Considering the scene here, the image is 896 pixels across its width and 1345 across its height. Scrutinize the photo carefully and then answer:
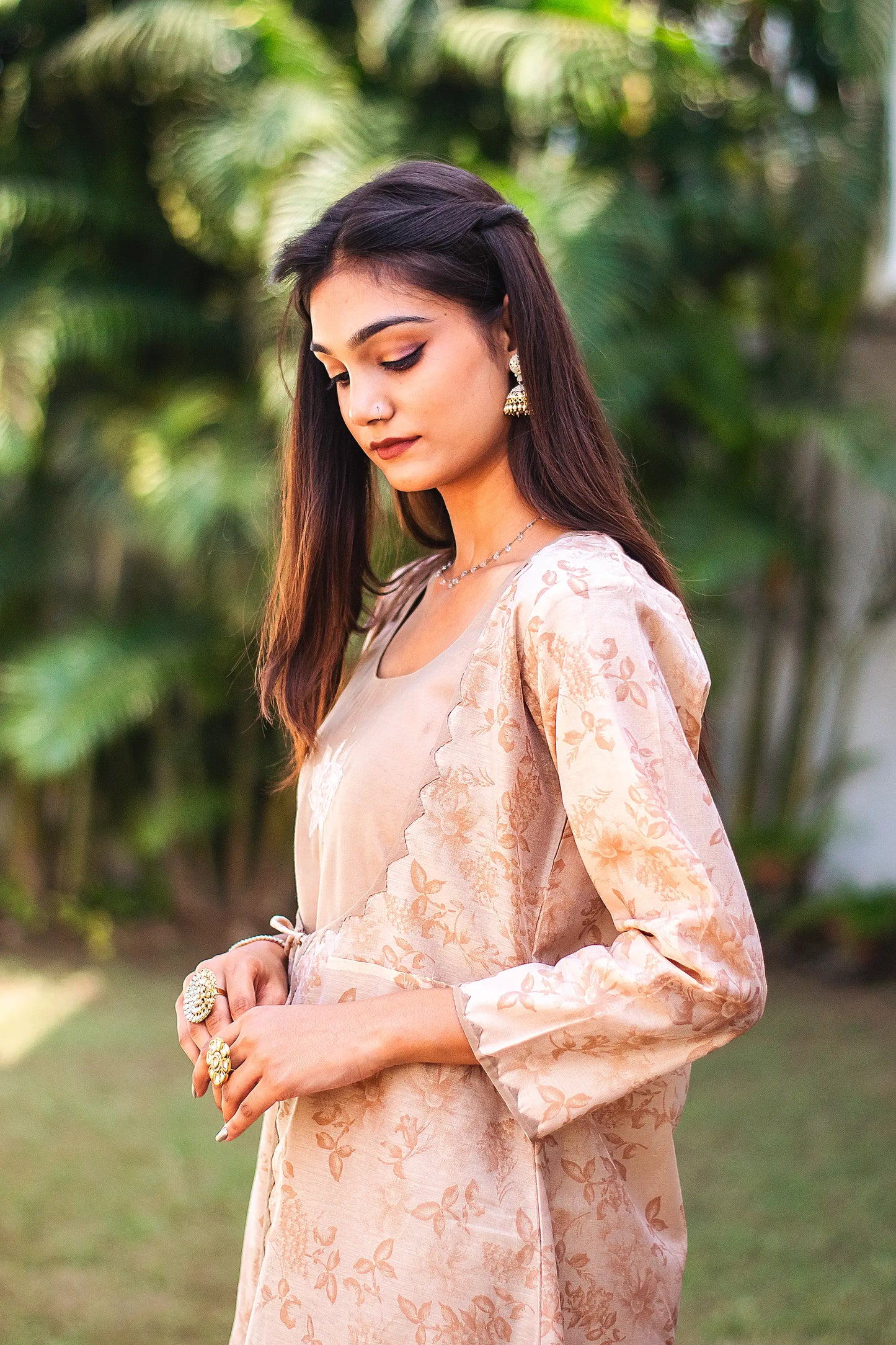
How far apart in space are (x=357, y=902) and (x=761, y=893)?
434 cm

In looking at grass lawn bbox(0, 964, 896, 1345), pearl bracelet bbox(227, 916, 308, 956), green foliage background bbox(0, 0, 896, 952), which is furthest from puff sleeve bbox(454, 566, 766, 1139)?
green foliage background bbox(0, 0, 896, 952)

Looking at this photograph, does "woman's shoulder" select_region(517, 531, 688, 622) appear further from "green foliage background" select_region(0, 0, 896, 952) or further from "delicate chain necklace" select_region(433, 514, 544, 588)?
"green foliage background" select_region(0, 0, 896, 952)

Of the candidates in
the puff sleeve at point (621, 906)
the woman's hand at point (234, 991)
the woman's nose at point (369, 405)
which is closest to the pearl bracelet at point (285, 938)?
the woman's hand at point (234, 991)

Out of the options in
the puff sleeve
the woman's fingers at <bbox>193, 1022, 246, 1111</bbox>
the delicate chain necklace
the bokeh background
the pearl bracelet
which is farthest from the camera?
the bokeh background

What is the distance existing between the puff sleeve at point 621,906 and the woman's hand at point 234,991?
0.27 m

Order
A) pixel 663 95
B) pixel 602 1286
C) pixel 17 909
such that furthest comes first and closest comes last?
pixel 17 909, pixel 663 95, pixel 602 1286

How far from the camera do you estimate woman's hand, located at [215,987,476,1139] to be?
1106 millimetres

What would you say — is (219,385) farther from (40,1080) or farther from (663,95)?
(40,1080)

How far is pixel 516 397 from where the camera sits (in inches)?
49.4

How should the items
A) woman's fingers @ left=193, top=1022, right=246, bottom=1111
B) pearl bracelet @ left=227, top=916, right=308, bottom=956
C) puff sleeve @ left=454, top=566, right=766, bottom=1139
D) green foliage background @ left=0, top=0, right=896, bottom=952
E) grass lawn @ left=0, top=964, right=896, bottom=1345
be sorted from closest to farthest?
puff sleeve @ left=454, top=566, right=766, bottom=1139
woman's fingers @ left=193, top=1022, right=246, bottom=1111
pearl bracelet @ left=227, top=916, right=308, bottom=956
grass lawn @ left=0, top=964, right=896, bottom=1345
green foliage background @ left=0, top=0, right=896, bottom=952

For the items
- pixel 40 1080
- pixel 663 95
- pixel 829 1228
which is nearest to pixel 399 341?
pixel 829 1228

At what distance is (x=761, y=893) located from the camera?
17.4 feet

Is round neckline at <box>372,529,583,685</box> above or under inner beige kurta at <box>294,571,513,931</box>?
above

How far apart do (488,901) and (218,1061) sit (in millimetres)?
283
